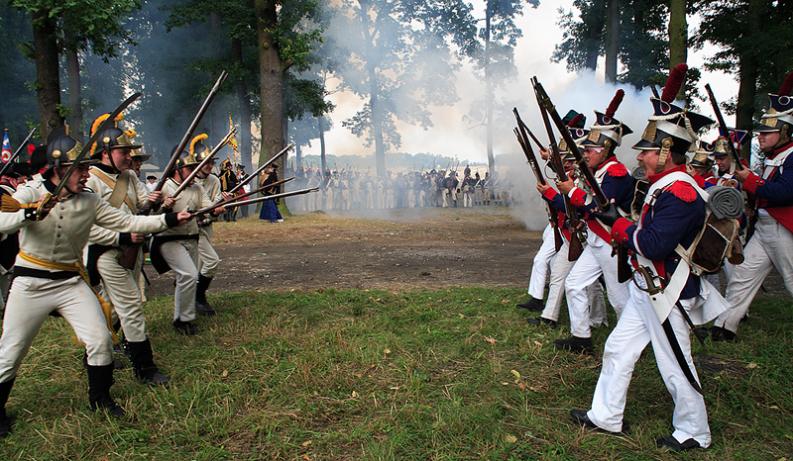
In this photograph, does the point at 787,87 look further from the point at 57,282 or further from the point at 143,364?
the point at 57,282

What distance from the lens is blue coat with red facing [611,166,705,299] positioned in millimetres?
3543

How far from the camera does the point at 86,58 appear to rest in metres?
40.5

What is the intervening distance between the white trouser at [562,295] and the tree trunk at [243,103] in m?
20.1

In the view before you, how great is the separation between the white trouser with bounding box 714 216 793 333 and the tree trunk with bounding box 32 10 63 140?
1478 centimetres

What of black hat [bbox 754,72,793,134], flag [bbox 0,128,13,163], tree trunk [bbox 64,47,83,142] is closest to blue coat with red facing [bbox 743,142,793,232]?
black hat [bbox 754,72,793,134]

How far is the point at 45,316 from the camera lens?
4.20 meters

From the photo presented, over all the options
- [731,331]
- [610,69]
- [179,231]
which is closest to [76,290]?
[179,231]

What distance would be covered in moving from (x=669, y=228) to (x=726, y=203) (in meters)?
0.37

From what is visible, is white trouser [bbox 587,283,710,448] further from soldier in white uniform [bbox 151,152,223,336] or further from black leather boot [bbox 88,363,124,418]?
soldier in white uniform [bbox 151,152,223,336]

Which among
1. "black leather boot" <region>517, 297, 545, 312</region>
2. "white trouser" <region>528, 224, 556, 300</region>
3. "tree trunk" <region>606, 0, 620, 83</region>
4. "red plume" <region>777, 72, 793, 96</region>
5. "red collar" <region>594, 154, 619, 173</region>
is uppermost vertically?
"tree trunk" <region>606, 0, 620, 83</region>

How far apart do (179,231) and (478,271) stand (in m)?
5.29

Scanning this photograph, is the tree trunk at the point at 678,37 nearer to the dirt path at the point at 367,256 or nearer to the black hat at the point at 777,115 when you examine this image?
the dirt path at the point at 367,256

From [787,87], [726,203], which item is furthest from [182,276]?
[787,87]

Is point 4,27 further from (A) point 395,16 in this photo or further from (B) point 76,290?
(B) point 76,290
